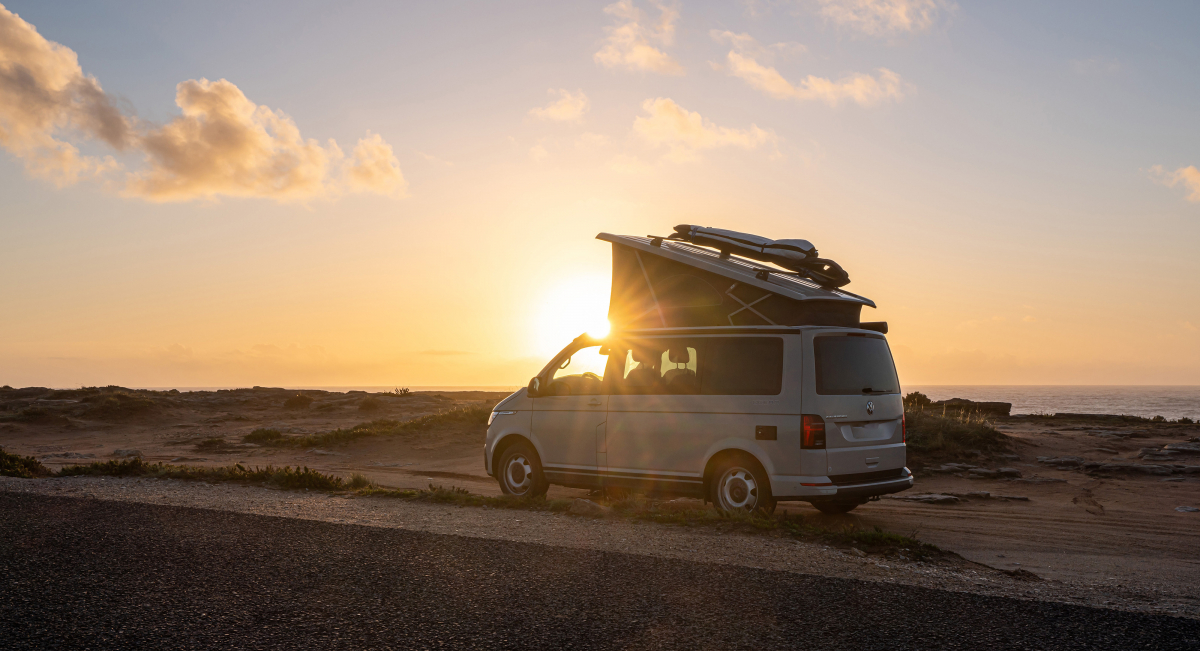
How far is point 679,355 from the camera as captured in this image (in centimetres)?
837

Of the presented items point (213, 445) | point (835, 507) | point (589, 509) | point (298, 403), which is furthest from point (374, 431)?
point (298, 403)

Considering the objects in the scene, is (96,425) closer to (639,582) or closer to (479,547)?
(479,547)

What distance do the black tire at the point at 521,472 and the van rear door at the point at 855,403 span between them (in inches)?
140

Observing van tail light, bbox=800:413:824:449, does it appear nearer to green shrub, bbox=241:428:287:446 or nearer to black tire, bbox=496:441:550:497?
black tire, bbox=496:441:550:497

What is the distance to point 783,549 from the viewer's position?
621 centimetres

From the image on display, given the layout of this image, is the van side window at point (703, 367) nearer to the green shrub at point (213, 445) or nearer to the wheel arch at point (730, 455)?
the wheel arch at point (730, 455)

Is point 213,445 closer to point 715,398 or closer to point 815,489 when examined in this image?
point 715,398

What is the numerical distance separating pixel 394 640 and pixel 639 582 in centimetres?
177

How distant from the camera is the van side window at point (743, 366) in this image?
301 inches

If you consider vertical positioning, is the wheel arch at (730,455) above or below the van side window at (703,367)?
below

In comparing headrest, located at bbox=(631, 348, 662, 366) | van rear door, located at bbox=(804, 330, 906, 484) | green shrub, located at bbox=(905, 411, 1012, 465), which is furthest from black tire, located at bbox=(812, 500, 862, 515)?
green shrub, located at bbox=(905, 411, 1012, 465)

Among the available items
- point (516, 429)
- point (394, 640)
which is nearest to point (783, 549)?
point (394, 640)

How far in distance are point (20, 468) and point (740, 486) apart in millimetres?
11250

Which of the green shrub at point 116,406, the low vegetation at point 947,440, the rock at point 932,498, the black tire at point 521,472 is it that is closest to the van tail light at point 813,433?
the black tire at point 521,472
